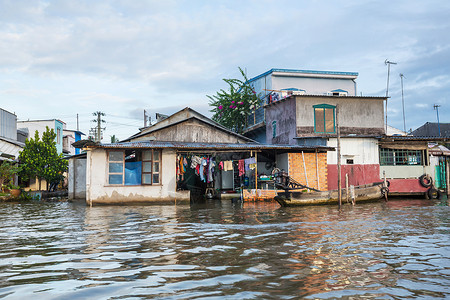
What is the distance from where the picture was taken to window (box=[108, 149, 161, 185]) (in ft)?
61.2

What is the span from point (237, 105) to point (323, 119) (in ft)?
32.4

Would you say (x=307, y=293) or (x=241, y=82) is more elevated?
(x=241, y=82)

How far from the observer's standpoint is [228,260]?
6.32 meters

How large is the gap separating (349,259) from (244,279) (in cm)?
226

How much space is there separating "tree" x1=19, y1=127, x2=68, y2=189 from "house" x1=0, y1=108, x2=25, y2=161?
3.64 feet

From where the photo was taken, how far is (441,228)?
32.6 feet

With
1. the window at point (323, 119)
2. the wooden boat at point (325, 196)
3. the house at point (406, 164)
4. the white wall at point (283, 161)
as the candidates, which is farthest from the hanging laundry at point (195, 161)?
the house at point (406, 164)

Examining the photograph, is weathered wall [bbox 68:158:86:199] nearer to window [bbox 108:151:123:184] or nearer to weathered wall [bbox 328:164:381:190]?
window [bbox 108:151:123:184]

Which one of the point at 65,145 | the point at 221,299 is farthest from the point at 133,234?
the point at 65,145

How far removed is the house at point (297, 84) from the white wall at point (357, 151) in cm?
898

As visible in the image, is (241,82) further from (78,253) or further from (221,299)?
(221,299)

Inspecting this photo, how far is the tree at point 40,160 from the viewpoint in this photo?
25531 mm

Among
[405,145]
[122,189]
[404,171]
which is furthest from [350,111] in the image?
[122,189]

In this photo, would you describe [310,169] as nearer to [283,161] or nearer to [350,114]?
[283,161]
